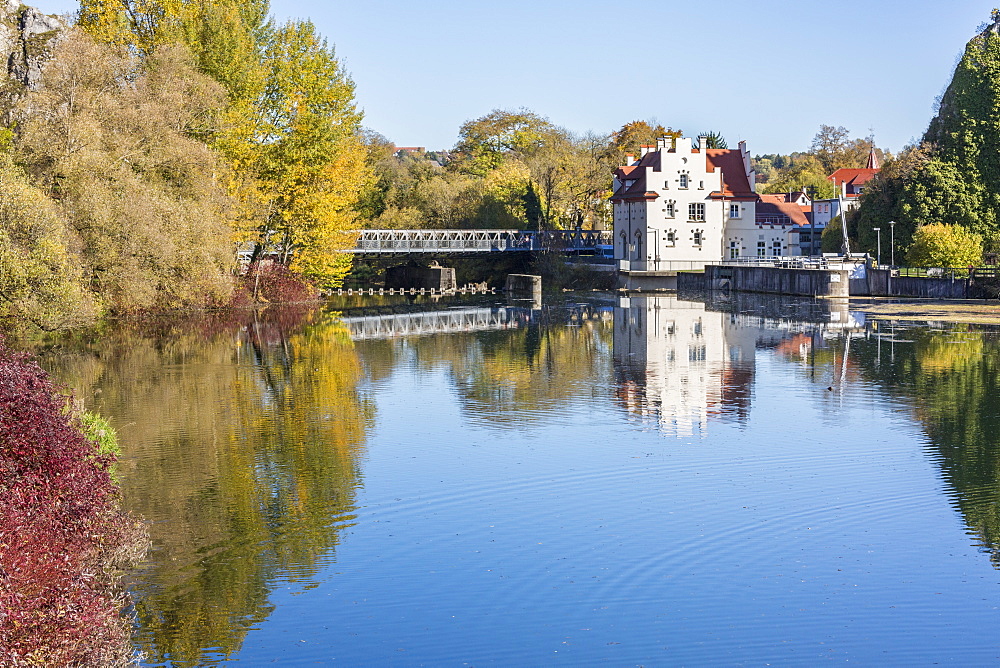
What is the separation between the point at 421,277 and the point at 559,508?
66664 millimetres

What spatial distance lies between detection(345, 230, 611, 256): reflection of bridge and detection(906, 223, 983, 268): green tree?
26769mm

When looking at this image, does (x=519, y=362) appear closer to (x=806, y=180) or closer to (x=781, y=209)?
(x=781, y=209)

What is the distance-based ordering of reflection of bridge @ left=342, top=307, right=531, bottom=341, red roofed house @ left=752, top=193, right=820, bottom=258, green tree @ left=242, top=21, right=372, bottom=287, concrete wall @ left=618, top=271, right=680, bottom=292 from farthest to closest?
1. red roofed house @ left=752, top=193, right=820, bottom=258
2. concrete wall @ left=618, top=271, right=680, bottom=292
3. green tree @ left=242, top=21, right=372, bottom=287
4. reflection of bridge @ left=342, top=307, right=531, bottom=341

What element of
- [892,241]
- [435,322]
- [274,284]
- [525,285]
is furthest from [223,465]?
[892,241]

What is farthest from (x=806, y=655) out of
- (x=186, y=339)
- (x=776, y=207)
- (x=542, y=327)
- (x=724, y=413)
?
(x=776, y=207)

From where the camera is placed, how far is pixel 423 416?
80.5 ft

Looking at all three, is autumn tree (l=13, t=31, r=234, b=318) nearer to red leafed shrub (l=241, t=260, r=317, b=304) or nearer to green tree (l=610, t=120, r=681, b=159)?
red leafed shrub (l=241, t=260, r=317, b=304)

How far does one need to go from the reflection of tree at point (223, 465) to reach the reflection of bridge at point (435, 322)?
8.66 metres

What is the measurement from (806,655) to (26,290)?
1079 inches

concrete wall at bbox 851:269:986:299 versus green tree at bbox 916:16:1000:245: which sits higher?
green tree at bbox 916:16:1000:245

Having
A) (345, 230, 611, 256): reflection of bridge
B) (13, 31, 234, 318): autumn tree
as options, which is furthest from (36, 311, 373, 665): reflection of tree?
(345, 230, 611, 256): reflection of bridge

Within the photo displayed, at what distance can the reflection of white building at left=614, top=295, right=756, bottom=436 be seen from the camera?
82.4ft

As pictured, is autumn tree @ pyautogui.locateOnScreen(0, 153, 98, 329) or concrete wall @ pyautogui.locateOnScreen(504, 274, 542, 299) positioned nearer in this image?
autumn tree @ pyautogui.locateOnScreen(0, 153, 98, 329)

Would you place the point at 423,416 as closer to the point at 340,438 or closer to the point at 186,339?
the point at 340,438
